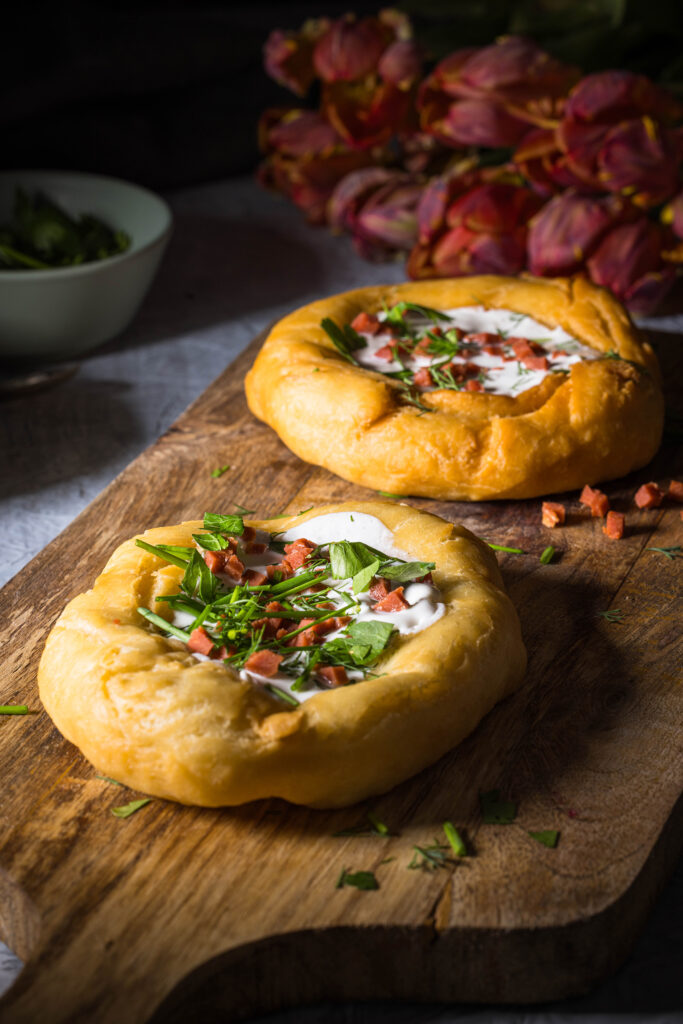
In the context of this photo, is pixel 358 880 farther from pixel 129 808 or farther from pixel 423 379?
pixel 423 379

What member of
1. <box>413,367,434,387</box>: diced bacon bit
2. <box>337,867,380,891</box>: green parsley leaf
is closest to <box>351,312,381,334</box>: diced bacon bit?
<box>413,367,434,387</box>: diced bacon bit

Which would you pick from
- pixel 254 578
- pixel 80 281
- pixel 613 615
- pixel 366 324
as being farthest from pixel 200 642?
pixel 80 281

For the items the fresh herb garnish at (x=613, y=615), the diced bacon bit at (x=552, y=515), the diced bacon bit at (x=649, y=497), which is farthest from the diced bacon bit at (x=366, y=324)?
the fresh herb garnish at (x=613, y=615)

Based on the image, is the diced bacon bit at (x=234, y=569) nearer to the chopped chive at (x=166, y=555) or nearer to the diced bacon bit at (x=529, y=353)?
the chopped chive at (x=166, y=555)

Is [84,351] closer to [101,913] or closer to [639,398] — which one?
[639,398]

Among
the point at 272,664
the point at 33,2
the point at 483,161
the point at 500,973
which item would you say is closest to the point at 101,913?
the point at 272,664

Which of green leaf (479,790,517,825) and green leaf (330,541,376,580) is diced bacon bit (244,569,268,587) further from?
green leaf (479,790,517,825)
